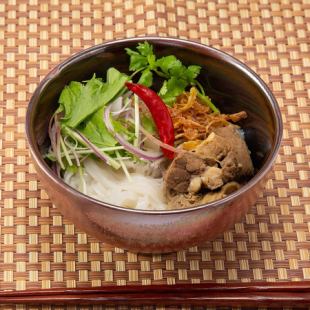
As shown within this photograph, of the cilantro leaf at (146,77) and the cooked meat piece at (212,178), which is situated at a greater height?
the cilantro leaf at (146,77)

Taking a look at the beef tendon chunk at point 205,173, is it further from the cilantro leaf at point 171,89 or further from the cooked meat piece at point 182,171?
the cilantro leaf at point 171,89

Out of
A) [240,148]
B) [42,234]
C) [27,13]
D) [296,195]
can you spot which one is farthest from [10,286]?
[27,13]

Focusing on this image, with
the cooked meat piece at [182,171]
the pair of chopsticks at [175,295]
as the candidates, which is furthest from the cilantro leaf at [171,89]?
the pair of chopsticks at [175,295]

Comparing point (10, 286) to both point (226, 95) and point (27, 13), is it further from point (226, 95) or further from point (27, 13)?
point (27, 13)

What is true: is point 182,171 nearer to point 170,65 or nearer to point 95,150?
point 95,150

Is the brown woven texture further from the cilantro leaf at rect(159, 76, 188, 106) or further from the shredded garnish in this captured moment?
the cilantro leaf at rect(159, 76, 188, 106)

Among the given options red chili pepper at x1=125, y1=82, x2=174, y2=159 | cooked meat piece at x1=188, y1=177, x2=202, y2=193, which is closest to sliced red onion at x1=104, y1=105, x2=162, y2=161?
red chili pepper at x1=125, y1=82, x2=174, y2=159
